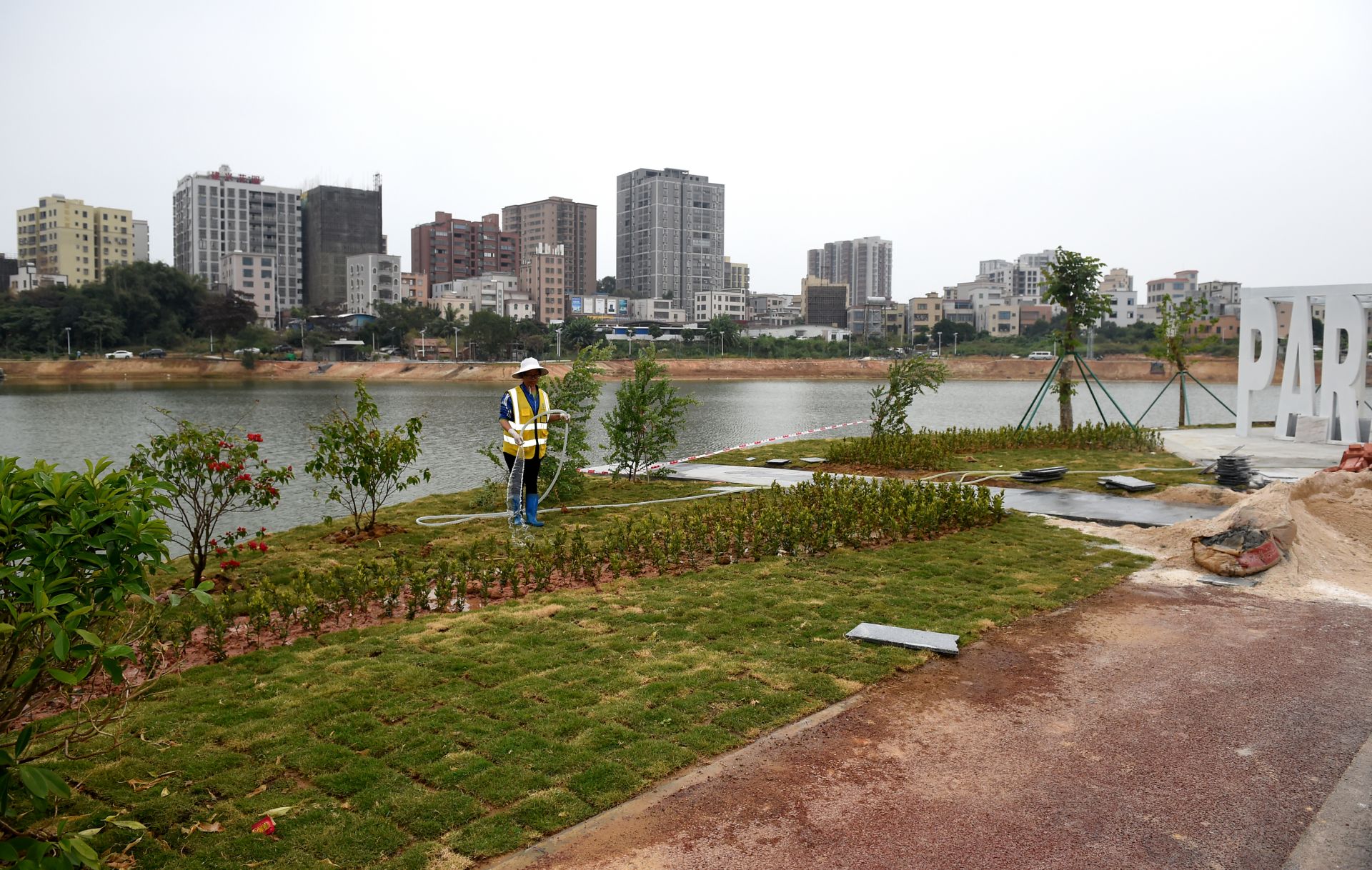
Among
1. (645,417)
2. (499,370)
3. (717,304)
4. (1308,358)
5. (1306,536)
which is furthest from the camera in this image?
(717,304)

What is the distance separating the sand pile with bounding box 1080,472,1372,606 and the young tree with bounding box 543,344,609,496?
21.9ft

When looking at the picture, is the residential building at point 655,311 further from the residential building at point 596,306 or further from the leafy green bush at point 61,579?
the leafy green bush at point 61,579

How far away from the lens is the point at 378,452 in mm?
9961

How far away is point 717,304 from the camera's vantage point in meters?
149

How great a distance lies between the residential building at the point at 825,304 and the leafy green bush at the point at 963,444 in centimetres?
13073

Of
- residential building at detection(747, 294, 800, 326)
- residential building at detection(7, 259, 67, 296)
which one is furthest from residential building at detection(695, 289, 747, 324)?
residential building at detection(7, 259, 67, 296)

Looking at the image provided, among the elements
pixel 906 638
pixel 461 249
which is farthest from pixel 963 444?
pixel 461 249

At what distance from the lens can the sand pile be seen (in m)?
8.20

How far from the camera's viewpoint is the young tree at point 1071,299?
21.1 m

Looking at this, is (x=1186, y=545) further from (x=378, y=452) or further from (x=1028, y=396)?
(x=1028, y=396)

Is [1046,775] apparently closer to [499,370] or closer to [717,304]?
[499,370]

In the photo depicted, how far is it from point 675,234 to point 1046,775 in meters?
170

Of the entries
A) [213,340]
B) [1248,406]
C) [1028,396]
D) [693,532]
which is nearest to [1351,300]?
[1248,406]

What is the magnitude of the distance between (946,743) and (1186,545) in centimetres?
593
